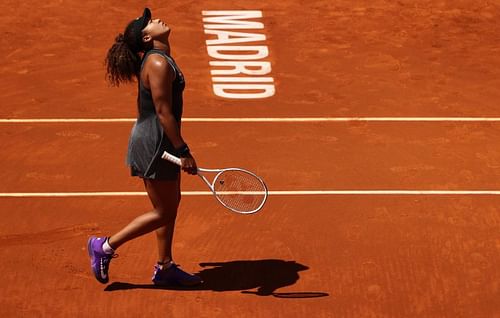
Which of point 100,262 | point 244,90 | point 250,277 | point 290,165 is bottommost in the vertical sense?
point 244,90

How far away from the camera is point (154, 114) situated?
8.97 metres

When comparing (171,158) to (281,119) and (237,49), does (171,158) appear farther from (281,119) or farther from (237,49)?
(237,49)

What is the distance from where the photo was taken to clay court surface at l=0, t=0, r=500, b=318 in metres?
9.36

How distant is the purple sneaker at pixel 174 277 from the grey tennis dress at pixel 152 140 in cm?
83

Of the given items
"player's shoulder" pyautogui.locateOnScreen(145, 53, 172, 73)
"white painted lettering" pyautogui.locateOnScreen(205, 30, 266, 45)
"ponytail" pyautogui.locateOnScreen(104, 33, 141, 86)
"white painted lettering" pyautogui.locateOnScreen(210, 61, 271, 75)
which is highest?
"player's shoulder" pyautogui.locateOnScreen(145, 53, 172, 73)

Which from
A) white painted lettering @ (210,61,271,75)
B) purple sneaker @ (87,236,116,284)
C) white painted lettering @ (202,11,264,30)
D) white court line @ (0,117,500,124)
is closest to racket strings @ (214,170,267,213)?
purple sneaker @ (87,236,116,284)

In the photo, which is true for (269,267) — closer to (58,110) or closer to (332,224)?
(332,224)

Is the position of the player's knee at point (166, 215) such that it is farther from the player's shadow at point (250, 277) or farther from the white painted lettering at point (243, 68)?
the white painted lettering at point (243, 68)

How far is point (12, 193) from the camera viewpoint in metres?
11.3

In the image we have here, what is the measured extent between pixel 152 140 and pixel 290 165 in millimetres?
3382

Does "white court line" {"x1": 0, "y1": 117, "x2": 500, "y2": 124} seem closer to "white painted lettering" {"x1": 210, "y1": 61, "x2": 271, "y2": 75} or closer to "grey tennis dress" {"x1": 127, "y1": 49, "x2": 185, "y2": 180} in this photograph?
"white painted lettering" {"x1": 210, "y1": 61, "x2": 271, "y2": 75}

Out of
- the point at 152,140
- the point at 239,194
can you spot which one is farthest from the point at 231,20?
the point at 152,140

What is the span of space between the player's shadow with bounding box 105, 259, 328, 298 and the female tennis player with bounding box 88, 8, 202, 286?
0.61m

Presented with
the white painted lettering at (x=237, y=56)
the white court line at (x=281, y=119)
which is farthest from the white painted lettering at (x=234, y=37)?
the white court line at (x=281, y=119)
